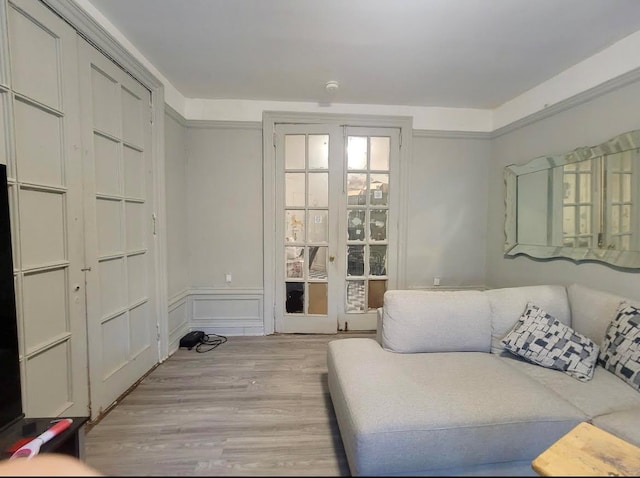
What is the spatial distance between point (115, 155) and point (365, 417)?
2269mm

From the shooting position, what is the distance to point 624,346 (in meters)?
1.59

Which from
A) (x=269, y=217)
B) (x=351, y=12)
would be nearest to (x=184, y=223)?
(x=269, y=217)

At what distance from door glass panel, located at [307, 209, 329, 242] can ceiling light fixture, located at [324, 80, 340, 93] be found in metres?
1.21

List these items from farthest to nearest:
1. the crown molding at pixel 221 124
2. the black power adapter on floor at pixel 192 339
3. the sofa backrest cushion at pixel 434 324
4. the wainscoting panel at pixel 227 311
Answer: the wainscoting panel at pixel 227 311, the crown molding at pixel 221 124, the black power adapter on floor at pixel 192 339, the sofa backrest cushion at pixel 434 324

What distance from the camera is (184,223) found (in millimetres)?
3006

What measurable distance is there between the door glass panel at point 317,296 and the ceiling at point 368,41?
2.06m

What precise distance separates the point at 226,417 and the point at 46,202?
160cm

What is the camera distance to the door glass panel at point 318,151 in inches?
123

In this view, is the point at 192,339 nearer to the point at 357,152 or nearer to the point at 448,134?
the point at 357,152

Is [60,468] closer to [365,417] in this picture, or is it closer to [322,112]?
[365,417]

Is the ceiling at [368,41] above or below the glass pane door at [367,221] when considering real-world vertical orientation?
above

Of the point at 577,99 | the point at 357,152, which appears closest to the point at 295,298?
the point at 357,152

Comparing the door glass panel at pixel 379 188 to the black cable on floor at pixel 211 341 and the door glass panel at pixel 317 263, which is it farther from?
the black cable on floor at pixel 211 341

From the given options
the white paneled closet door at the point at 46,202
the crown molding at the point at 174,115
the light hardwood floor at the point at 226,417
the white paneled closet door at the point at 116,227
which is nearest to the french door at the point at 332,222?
the light hardwood floor at the point at 226,417
